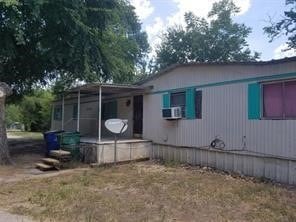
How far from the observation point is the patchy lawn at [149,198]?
701 centimetres

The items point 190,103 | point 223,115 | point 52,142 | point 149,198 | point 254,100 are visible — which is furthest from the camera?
point 52,142

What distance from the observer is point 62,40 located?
15891 mm

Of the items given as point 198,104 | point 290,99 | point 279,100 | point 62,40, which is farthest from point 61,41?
point 290,99

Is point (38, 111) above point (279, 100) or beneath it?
above

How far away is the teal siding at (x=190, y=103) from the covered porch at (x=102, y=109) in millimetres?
2370

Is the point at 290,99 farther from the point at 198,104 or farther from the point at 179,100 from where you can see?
the point at 179,100

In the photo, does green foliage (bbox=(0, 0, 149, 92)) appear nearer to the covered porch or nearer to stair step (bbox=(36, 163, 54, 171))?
the covered porch

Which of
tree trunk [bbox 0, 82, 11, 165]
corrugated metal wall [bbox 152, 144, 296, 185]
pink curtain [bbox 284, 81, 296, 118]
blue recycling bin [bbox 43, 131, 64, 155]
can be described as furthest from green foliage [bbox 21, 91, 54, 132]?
pink curtain [bbox 284, 81, 296, 118]

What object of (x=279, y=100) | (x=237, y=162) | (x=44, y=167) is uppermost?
(x=279, y=100)

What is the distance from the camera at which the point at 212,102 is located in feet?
41.0

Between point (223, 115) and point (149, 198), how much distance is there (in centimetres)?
473

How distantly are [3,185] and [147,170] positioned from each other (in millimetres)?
4066

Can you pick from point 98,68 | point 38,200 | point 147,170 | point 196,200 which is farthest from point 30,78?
point 196,200

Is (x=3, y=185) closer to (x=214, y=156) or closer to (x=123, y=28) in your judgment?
(x=214, y=156)
